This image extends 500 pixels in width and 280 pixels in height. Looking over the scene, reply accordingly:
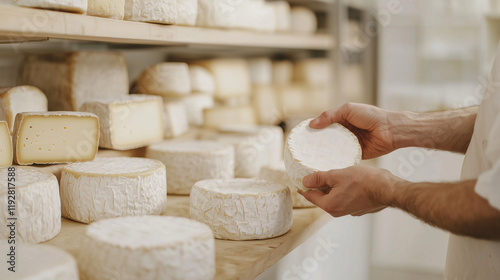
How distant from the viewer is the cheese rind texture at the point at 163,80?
6.81 ft

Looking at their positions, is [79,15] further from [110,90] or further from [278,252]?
[278,252]

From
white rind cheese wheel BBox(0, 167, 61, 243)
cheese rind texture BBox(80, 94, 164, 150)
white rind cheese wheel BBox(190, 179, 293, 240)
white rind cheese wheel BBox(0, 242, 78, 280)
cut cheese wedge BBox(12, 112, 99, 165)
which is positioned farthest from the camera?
cheese rind texture BBox(80, 94, 164, 150)

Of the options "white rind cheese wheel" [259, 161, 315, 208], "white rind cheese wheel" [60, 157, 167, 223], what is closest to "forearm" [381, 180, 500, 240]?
"white rind cheese wheel" [259, 161, 315, 208]

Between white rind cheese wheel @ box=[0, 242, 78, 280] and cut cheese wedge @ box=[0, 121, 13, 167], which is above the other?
cut cheese wedge @ box=[0, 121, 13, 167]

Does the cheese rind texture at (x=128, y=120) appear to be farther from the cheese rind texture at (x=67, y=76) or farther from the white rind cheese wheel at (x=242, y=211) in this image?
the white rind cheese wheel at (x=242, y=211)

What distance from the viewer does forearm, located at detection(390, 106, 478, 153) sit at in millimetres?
1482

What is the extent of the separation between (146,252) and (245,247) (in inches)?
13.8

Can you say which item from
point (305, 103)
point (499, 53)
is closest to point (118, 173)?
point (499, 53)

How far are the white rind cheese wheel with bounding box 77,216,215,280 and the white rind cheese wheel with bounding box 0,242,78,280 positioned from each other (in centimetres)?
6

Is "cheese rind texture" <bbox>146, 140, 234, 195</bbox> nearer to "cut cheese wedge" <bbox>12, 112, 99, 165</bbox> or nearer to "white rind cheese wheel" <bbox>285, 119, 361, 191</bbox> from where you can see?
"cut cheese wedge" <bbox>12, 112, 99, 165</bbox>

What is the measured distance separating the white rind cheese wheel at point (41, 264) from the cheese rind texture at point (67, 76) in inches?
32.8

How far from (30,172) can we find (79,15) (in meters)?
0.41

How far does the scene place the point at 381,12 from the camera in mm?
3453

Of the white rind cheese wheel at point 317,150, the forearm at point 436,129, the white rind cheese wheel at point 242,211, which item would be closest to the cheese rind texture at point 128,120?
the white rind cheese wheel at point 242,211
